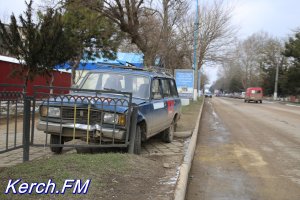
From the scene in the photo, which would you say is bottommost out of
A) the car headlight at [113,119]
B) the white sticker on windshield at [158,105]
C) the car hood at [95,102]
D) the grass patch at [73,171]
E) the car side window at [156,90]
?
the grass patch at [73,171]

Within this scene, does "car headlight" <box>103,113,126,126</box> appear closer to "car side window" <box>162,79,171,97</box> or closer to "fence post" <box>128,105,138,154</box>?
"fence post" <box>128,105,138,154</box>

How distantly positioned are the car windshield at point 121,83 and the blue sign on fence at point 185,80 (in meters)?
19.5

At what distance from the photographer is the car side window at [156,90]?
29.5 feet

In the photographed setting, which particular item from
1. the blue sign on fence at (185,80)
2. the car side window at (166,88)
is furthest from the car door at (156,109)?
the blue sign on fence at (185,80)

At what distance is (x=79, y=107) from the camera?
23.5 ft

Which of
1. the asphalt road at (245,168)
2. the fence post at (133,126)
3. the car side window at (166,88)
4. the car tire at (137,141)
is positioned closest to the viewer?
the asphalt road at (245,168)

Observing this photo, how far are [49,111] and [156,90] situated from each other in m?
2.82

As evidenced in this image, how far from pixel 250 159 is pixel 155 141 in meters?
2.75

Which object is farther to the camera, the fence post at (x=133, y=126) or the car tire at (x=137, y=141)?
the car tire at (x=137, y=141)

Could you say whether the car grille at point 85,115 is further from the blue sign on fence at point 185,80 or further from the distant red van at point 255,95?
the distant red van at point 255,95

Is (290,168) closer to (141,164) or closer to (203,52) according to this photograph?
(141,164)

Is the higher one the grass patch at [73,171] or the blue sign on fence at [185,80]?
the blue sign on fence at [185,80]

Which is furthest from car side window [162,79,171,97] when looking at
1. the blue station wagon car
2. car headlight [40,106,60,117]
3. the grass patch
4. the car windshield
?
the grass patch

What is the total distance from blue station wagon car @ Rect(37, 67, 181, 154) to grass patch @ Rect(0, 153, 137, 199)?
73cm
